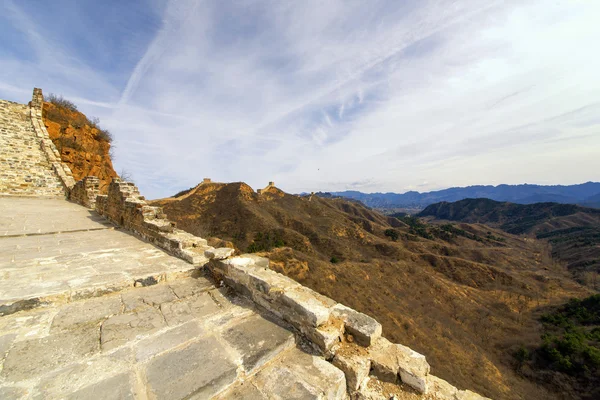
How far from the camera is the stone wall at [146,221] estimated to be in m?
4.71

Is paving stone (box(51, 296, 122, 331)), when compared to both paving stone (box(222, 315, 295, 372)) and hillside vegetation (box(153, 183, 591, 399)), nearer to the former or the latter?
paving stone (box(222, 315, 295, 372))

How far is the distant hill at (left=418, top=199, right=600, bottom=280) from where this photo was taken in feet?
139

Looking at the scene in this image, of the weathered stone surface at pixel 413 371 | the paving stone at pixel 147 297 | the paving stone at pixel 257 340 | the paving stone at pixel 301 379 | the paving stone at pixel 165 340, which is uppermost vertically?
the paving stone at pixel 147 297

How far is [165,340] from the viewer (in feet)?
7.44

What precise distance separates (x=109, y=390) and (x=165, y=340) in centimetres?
60

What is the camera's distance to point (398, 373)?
2.23m

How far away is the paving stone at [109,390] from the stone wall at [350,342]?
1504mm

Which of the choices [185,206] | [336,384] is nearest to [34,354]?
[336,384]

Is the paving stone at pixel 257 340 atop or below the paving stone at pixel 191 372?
below

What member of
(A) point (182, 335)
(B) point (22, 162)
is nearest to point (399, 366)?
(A) point (182, 335)

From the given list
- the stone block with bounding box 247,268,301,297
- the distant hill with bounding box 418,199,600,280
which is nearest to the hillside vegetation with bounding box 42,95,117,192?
the stone block with bounding box 247,268,301,297

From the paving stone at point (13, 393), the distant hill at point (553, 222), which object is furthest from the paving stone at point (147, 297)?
the distant hill at point (553, 222)

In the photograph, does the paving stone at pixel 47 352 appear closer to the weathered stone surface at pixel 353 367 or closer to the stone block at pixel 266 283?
the stone block at pixel 266 283

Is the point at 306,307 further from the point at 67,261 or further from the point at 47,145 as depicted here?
the point at 47,145
